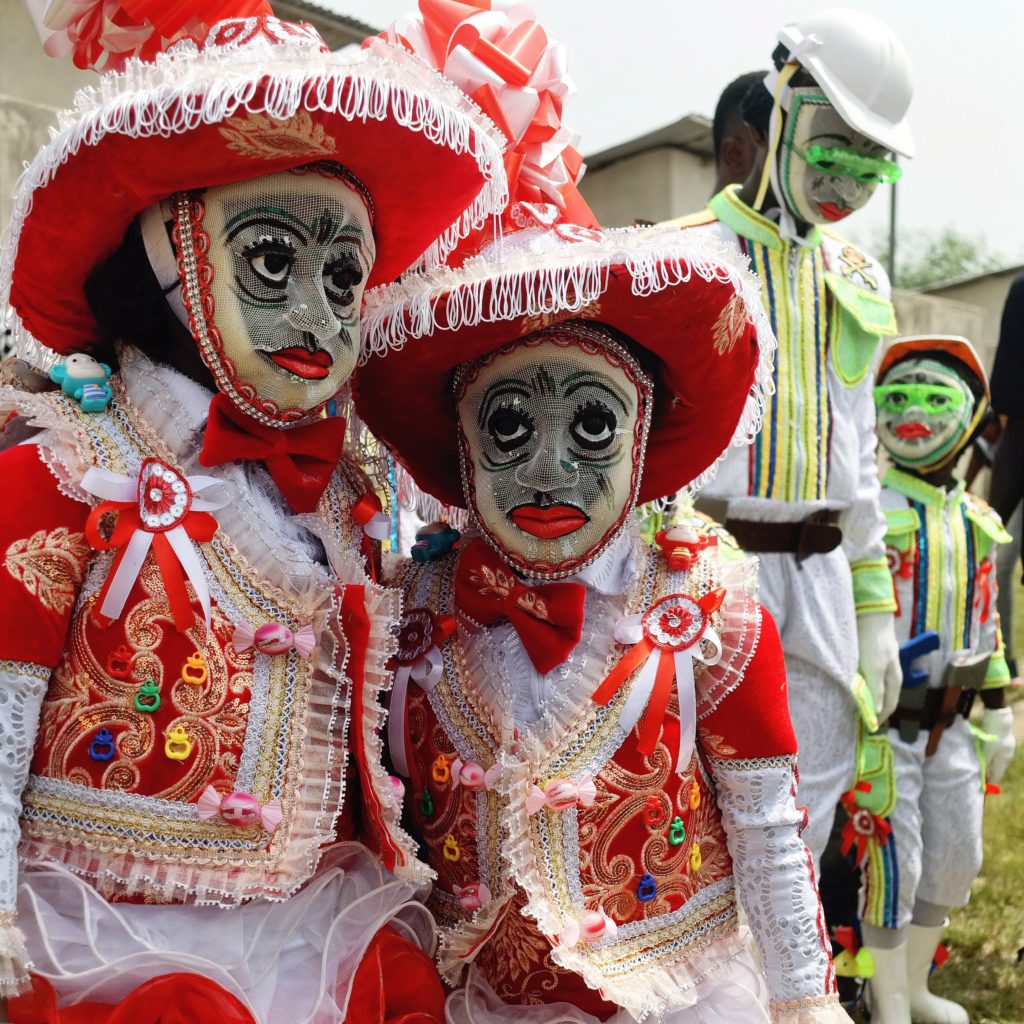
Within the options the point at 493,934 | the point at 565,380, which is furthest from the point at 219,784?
the point at 565,380

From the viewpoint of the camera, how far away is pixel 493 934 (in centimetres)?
182

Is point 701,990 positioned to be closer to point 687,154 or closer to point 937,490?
point 937,490

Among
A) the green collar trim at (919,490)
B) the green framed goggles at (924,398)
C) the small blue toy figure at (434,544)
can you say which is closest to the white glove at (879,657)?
the green collar trim at (919,490)

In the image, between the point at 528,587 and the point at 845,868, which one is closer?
the point at 528,587

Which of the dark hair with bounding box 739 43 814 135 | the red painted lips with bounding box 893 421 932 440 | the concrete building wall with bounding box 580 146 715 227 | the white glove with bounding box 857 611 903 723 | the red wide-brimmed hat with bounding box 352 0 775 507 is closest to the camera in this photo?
the red wide-brimmed hat with bounding box 352 0 775 507

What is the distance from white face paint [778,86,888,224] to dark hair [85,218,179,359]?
5.67 feet

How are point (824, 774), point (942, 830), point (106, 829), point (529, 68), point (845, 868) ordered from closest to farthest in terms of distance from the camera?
point (106, 829) < point (529, 68) < point (824, 774) < point (942, 830) < point (845, 868)

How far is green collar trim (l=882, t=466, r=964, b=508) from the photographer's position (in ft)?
11.8

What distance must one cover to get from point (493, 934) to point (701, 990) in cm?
32

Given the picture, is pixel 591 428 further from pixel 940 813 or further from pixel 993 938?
pixel 993 938

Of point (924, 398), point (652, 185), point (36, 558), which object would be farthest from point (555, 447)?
point (652, 185)

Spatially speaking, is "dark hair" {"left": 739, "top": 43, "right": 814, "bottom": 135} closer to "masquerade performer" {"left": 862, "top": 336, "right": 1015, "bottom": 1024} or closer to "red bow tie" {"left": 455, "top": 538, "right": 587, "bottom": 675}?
"masquerade performer" {"left": 862, "top": 336, "right": 1015, "bottom": 1024}

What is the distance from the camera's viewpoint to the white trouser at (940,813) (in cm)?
340

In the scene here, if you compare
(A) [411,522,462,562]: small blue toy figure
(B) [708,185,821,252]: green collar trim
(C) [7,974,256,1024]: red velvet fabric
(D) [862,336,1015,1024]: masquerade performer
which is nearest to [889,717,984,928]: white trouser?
(D) [862,336,1015,1024]: masquerade performer
